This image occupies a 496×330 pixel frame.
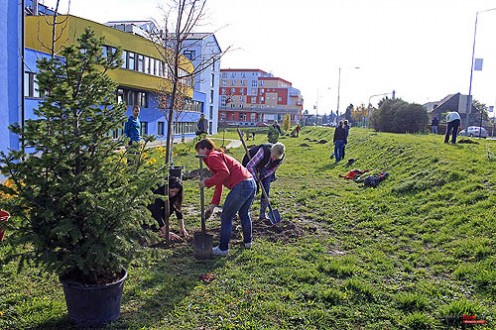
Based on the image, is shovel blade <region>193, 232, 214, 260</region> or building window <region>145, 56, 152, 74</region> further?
building window <region>145, 56, 152, 74</region>

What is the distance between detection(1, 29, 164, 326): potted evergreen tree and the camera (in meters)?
3.39

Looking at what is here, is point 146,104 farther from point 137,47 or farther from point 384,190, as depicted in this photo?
point 384,190

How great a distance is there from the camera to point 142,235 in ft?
12.8

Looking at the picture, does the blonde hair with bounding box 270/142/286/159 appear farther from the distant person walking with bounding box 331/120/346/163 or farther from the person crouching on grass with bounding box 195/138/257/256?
the distant person walking with bounding box 331/120/346/163

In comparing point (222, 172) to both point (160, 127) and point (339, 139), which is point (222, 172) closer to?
point (339, 139)

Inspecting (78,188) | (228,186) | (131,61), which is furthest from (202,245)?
(131,61)

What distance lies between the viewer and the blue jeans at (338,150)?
17469 millimetres

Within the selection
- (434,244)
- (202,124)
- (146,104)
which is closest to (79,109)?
(434,244)

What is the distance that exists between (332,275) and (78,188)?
10.6 ft

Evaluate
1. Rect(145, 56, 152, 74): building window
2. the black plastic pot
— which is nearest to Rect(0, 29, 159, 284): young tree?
the black plastic pot

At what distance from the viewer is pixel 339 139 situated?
681 inches

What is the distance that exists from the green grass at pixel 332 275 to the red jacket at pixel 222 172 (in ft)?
3.47

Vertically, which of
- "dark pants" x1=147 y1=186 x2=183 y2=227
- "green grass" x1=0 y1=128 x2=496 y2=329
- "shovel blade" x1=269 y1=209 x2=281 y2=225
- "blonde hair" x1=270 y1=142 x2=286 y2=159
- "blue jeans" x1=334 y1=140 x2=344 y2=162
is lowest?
"green grass" x1=0 y1=128 x2=496 y2=329

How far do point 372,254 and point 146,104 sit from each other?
93.4 feet
